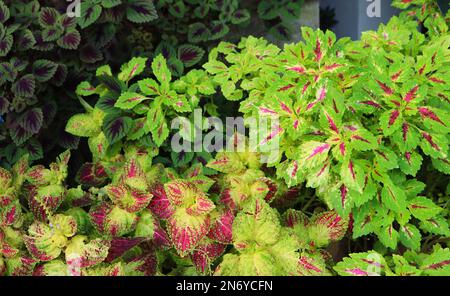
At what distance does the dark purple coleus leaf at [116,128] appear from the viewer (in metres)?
1.53

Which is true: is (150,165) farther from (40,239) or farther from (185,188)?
(40,239)

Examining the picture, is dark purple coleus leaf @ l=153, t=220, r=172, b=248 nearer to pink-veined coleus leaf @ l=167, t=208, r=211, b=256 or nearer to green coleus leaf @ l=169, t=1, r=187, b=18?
pink-veined coleus leaf @ l=167, t=208, r=211, b=256

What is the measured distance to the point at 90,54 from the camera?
5.66 feet

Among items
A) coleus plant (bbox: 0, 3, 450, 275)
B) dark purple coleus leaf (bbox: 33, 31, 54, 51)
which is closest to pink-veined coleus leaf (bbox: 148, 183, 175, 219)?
coleus plant (bbox: 0, 3, 450, 275)

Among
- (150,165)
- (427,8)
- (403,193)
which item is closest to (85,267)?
(150,165)

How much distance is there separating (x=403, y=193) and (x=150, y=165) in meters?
0.64

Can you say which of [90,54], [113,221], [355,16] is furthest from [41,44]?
[355,16]

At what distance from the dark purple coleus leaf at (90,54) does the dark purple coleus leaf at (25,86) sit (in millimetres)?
185

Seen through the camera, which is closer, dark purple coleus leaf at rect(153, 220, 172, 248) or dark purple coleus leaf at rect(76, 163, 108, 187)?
dark purple coleus leaf at rect(153, 220, 172, 248)

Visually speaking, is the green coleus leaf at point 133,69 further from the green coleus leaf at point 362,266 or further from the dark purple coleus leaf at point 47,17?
the green coleus leaf at point 362,266

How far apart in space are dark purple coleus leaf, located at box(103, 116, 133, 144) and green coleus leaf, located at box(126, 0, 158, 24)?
0.34m

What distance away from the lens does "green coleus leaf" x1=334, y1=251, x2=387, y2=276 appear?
109 centimetres
